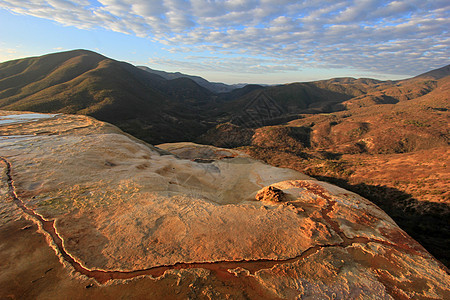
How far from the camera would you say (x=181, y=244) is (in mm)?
7641

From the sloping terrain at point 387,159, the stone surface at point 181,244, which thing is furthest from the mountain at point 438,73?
the stone surface at point 181,244

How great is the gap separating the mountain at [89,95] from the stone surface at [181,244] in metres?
50.0

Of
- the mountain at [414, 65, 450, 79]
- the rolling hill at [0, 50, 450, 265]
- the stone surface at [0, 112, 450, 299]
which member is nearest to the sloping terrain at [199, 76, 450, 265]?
the rolling hill at [0, 50, 450, 265]

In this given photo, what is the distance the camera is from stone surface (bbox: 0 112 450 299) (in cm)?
611

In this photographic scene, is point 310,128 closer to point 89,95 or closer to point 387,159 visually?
point 387,159

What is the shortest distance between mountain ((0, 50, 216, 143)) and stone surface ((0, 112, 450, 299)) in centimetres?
5002

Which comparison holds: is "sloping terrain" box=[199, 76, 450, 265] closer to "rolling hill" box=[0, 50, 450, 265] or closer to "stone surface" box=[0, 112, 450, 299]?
"rolling hill" box=[0, 50, 450, 265]

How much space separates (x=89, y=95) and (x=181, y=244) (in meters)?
84.2

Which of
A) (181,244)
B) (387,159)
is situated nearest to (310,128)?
(387,159)

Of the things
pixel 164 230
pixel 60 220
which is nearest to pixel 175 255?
pixel 164 230

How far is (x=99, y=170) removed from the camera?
1420cm

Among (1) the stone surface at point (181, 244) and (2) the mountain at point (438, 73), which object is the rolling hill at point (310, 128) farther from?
(2) the mountain at point (438, 73)

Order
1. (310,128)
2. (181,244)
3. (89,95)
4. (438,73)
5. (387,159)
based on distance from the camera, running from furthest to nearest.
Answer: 1. (438,73)
2. (89,95)
3. (310,128)
4. (387,159)
5. (181,244)

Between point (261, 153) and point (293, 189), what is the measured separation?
2644cm
